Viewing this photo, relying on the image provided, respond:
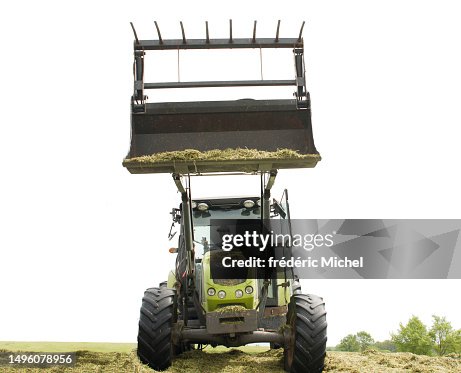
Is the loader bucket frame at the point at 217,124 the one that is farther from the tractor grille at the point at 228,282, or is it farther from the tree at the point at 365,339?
the tree at the point at 365,339

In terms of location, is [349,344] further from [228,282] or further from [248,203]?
[228,282]

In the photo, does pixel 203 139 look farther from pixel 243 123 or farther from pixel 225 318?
pixel 225 318

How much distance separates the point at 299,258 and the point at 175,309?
176cm

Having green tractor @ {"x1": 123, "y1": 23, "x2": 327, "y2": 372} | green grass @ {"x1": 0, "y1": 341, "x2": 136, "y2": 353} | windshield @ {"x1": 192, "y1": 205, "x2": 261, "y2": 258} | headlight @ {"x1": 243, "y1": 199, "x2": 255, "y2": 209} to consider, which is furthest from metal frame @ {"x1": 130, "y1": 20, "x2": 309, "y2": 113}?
green grass @ {"x1": 0, "y1": 341, "x2": 136, "y2": 353}

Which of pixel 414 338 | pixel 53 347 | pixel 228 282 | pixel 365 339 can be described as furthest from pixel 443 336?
pixel 228 282

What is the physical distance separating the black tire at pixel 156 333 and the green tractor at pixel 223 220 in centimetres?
1

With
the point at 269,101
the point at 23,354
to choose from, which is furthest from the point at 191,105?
the point at 23,354

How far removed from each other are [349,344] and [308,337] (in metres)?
9.81

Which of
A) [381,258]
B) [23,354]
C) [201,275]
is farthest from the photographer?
[381,258]

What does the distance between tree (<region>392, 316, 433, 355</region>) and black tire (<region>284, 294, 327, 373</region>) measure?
9705 mm

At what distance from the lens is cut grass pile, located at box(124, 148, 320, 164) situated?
6809mm

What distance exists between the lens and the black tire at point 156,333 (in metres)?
6.96

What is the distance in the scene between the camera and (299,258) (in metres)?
7.86

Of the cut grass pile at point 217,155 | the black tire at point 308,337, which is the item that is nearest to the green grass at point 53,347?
the black tire at point 308,337
